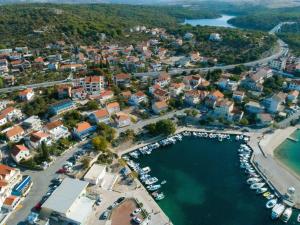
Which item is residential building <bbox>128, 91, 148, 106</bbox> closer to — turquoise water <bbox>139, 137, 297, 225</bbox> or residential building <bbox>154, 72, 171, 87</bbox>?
residential building <bbox>154, 72, 171, 87</bbox>

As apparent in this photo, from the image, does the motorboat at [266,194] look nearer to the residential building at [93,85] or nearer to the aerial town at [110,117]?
the aerial town at [110,117]

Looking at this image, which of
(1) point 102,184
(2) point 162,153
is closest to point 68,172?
(1) point 102,184

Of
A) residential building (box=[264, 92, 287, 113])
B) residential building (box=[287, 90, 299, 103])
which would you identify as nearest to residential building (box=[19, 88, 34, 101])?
residential building (box=[264, 92, 287, 113])

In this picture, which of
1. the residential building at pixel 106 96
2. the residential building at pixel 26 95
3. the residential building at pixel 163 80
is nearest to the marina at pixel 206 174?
the residential building at pixel 106 96

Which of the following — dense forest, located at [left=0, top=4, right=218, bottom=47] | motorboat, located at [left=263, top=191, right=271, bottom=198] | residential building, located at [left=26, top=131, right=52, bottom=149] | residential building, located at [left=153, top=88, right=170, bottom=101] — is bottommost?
motorboat, located at [left=263, top=191, right=271, bottom=198]

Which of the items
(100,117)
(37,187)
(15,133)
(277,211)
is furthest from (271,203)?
(15,133)
